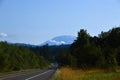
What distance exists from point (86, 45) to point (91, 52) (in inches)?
122

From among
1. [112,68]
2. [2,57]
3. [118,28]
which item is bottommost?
[112,68]

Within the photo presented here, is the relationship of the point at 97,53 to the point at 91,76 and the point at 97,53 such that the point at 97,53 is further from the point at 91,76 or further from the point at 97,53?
the point at 91,76

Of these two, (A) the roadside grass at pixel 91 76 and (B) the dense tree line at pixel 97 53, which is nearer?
(A) the roadside grass at pixel 91 76

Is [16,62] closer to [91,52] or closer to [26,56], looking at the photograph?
[26,56]

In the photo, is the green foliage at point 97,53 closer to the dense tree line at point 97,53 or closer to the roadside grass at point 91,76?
the dense tree line at point 97,53

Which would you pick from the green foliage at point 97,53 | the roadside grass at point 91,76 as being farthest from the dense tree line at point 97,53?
the roadside grass at point 91,76

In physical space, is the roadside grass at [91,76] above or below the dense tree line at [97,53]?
below

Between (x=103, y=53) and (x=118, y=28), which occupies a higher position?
(x=118, y=28)

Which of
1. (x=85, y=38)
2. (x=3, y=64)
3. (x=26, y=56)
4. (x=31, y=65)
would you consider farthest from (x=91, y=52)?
(x=31, y=65)

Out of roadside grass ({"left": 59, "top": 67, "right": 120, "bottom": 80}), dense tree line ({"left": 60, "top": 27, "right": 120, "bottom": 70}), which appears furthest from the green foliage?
roadside grass ({"left": 59, "top": 67, "right": 120, "bottom": 80})

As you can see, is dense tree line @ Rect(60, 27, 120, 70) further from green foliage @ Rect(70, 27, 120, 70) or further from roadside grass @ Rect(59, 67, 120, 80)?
roadside grass @ Rect(59, 67, 120, 80)

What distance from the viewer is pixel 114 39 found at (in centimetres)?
7494

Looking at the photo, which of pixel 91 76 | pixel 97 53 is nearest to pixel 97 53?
pixel 97 53

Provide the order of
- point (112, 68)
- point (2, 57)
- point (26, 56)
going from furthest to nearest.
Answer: point (26, 56) → point (2, 57) → point (112, 68)
